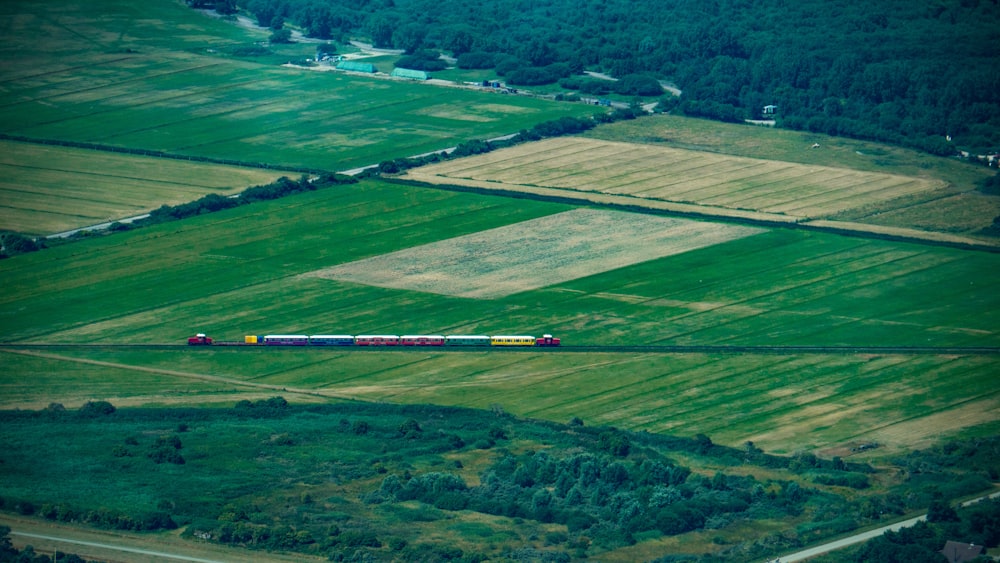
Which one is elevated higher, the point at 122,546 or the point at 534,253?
the point at 534,253

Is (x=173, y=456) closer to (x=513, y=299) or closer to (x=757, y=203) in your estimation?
(x=513, y=299)

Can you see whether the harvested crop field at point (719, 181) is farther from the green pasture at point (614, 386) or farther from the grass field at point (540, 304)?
the green pasture at point (614, 386)

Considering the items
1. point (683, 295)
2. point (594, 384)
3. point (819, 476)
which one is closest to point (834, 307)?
point (683, 295)

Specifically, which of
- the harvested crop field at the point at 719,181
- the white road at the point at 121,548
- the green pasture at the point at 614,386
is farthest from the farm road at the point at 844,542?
the harvested crop field at the point at 719,181

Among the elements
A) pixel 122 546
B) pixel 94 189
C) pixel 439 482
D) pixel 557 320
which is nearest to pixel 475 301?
pixel 557 320

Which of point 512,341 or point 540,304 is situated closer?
point 512,341

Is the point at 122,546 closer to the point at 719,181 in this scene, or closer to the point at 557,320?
the point at 557,320

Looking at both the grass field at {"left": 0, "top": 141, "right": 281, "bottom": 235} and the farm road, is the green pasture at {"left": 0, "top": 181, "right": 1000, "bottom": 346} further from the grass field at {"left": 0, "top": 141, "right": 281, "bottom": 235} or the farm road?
the farm road
